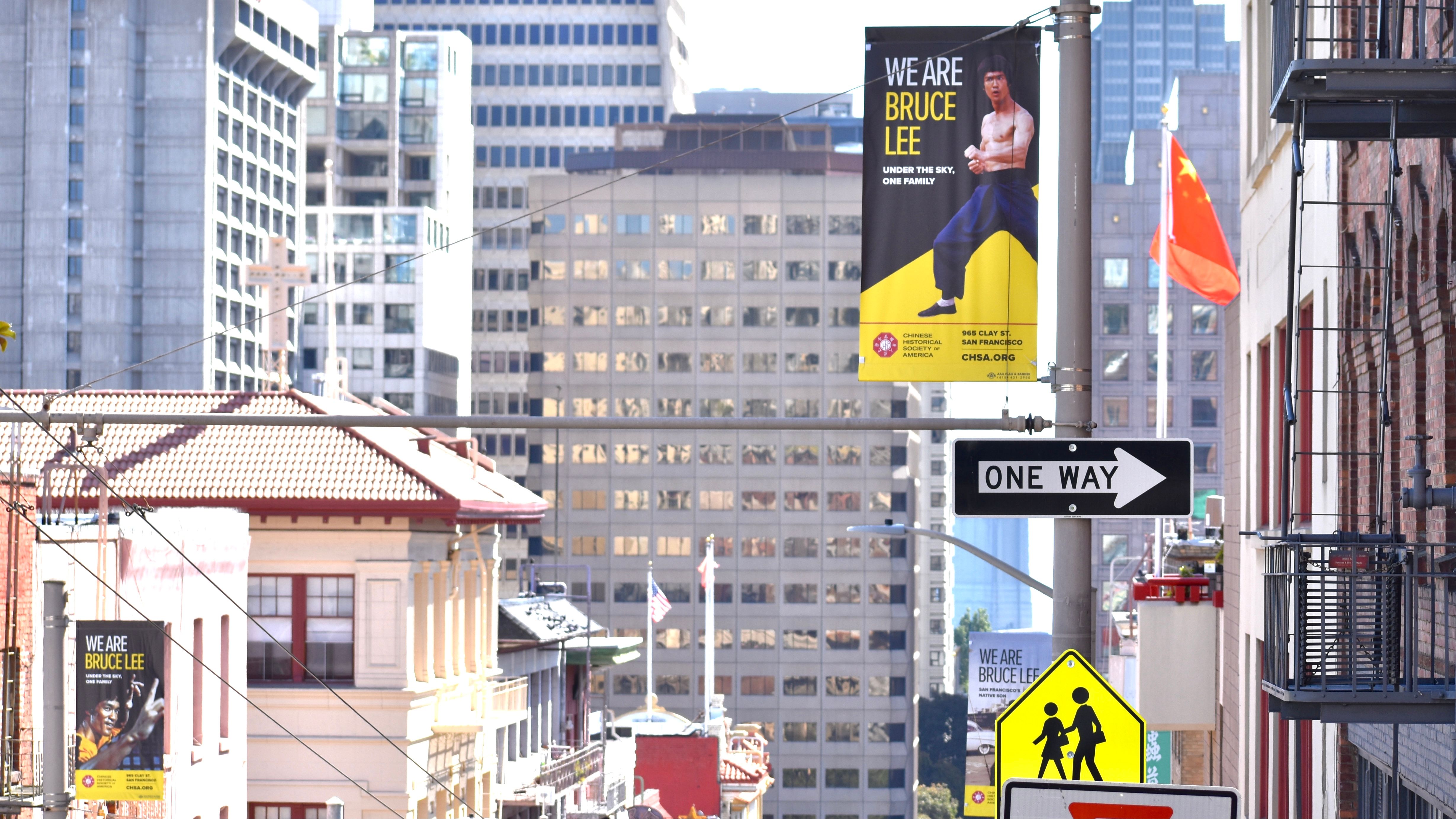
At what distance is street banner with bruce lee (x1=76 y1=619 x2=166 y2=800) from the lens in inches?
1061

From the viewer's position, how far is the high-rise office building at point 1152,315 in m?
133

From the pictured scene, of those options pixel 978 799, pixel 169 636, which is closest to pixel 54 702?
pixel 169 636

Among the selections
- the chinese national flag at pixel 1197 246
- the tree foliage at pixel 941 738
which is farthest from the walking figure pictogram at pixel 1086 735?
the tree foliage at pixel 941 738

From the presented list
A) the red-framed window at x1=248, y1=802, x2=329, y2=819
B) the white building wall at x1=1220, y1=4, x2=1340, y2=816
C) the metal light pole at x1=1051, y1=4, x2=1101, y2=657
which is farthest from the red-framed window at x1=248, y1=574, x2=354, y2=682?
the metal light pole at x1=1051, y1=4, x2=1101, y2=657

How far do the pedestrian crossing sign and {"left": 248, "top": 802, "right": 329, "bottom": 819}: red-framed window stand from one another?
96.4ft

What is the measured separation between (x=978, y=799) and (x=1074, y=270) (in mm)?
27475

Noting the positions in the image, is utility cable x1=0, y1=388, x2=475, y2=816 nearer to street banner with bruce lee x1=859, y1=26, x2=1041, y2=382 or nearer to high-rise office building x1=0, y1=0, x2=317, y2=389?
street banner with bruce lee x1=859, y1=26, x2=1041, y2=382

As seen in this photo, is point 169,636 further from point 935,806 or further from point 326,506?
point 935,806

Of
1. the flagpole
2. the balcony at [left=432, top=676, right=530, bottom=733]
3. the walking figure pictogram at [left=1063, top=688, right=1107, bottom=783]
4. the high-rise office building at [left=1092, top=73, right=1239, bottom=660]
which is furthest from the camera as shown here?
the high-rise office building at [left=1092, top=73, right=1239, bottom=660]

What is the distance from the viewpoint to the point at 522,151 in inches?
7534

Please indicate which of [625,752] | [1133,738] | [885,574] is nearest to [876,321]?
[1133,738]

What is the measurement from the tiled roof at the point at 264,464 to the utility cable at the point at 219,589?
155 centimetres

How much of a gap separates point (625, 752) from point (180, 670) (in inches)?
1308

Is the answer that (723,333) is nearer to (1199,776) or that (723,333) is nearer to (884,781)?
(884,781)
